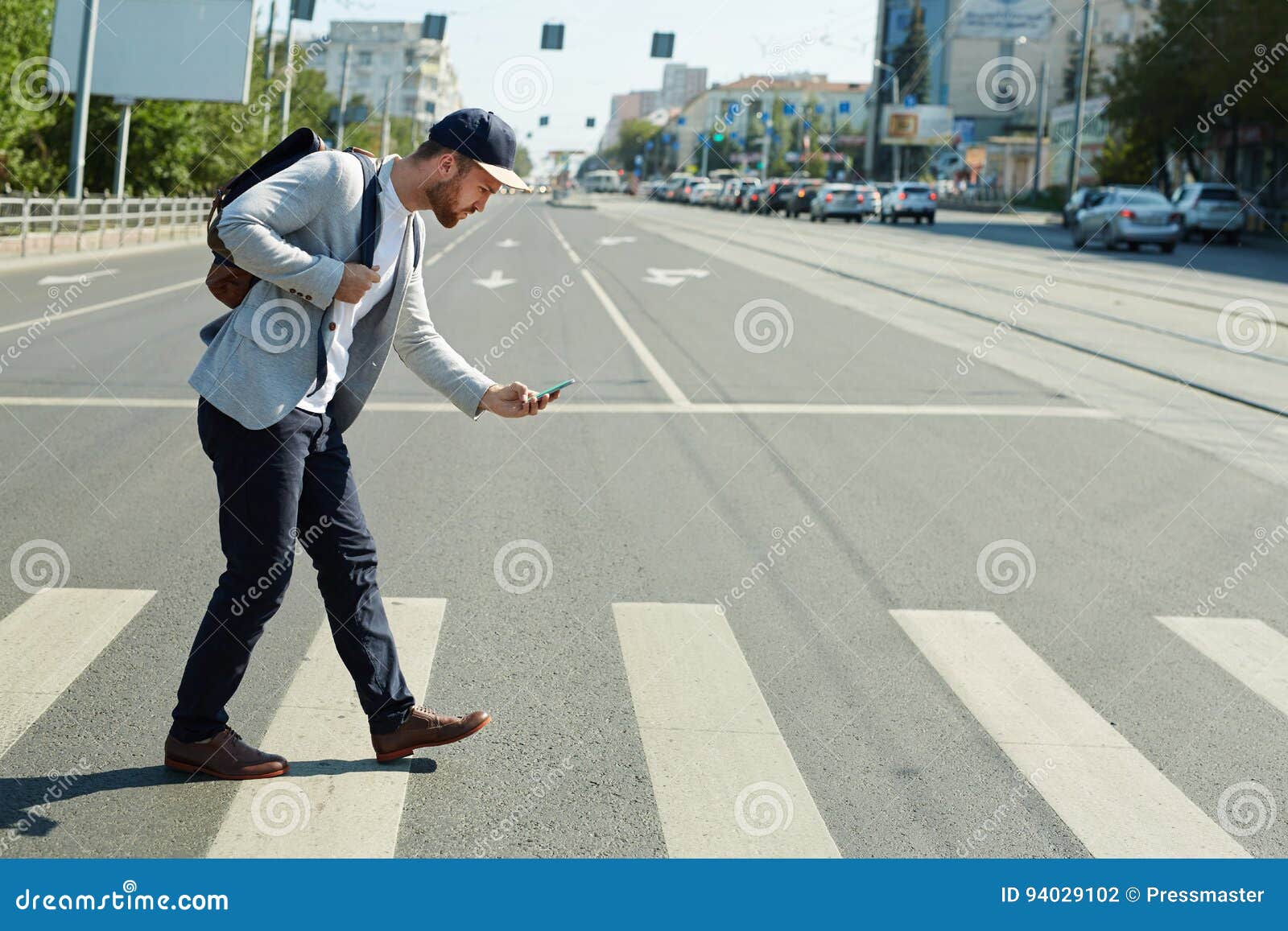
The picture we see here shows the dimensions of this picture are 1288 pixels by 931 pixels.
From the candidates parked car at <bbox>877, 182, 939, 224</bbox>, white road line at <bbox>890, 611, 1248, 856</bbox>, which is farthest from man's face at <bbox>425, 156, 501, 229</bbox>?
parked car at <bbox>877, 182, 939, 224</bbox>

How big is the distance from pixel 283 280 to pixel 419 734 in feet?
4.41

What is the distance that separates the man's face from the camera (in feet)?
12.5

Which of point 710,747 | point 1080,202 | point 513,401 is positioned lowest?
point 710,747

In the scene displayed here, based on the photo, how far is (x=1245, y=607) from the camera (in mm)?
6133

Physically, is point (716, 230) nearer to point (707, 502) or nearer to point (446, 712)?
point (707, 502)

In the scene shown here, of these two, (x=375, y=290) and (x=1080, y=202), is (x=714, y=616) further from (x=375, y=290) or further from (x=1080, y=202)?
(x=1080, y=202)

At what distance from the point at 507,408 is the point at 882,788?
1.48 meters

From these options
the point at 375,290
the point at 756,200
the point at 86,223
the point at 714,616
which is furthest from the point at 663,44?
the point at 756,200

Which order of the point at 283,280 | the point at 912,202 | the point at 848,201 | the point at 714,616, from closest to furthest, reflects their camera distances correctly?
the point at 283,280 → the point at 714,616 → the point at 912,202 → the point at 848,201

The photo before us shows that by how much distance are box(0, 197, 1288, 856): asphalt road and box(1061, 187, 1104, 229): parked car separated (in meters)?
32.6

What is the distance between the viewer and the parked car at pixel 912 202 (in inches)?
2250

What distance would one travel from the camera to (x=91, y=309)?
1773 cm

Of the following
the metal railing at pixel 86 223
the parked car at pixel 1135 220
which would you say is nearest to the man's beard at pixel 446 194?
the metal railing at pixel 86 223

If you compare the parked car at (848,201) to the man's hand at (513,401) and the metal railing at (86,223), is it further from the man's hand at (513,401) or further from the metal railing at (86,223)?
the man's hand at (513,401)
